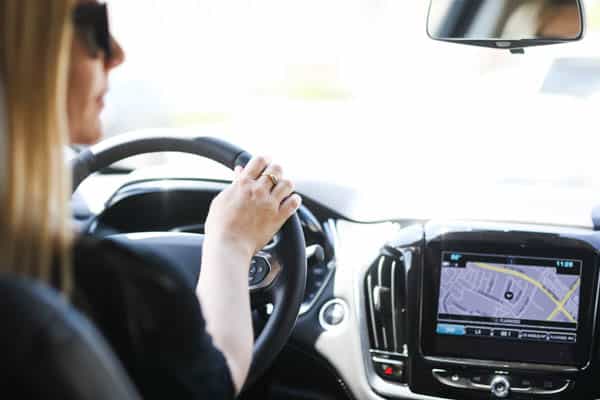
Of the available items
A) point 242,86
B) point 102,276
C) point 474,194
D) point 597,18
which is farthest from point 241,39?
point 102,276

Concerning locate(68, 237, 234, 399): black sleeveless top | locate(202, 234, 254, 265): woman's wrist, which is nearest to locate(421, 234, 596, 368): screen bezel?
locate(202, 234, 254, 265): woman's wrist

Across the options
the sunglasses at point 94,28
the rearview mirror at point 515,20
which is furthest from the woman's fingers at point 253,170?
the rearview mirror at point 515,20

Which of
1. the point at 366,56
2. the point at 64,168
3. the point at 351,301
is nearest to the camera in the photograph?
the point at 64,168

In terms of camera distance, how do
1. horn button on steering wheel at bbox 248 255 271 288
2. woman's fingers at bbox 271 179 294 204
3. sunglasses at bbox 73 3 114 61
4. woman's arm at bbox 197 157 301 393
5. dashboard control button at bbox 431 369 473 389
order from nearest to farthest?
sunglasses at bbox 73 3 114 61 < woman's arm at bbox 197 157 301 393 < woman's fingers at bbox 271 179 294 204 < horn button on steering wheel at bbox 248 255 271 288 < dashboard control button at bbox 431 369 473 389

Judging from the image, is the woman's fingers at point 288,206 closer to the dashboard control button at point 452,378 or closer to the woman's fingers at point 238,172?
the woman's fingers at point 238,172

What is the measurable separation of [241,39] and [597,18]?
440 cm

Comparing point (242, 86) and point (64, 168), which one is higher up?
point (64, 168)

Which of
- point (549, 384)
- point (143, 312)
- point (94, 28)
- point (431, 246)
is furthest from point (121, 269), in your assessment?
point (549, 384)

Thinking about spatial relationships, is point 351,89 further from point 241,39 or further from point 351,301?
point 351,301

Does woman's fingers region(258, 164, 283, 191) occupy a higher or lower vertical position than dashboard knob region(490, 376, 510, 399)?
higher

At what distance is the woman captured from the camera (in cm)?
93

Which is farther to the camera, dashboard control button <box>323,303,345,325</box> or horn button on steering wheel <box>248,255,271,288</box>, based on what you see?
dashboard control button <box>323,303,345,325</box>

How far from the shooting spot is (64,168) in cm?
97

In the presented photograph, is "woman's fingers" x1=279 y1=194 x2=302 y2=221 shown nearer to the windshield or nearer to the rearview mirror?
the windshield
